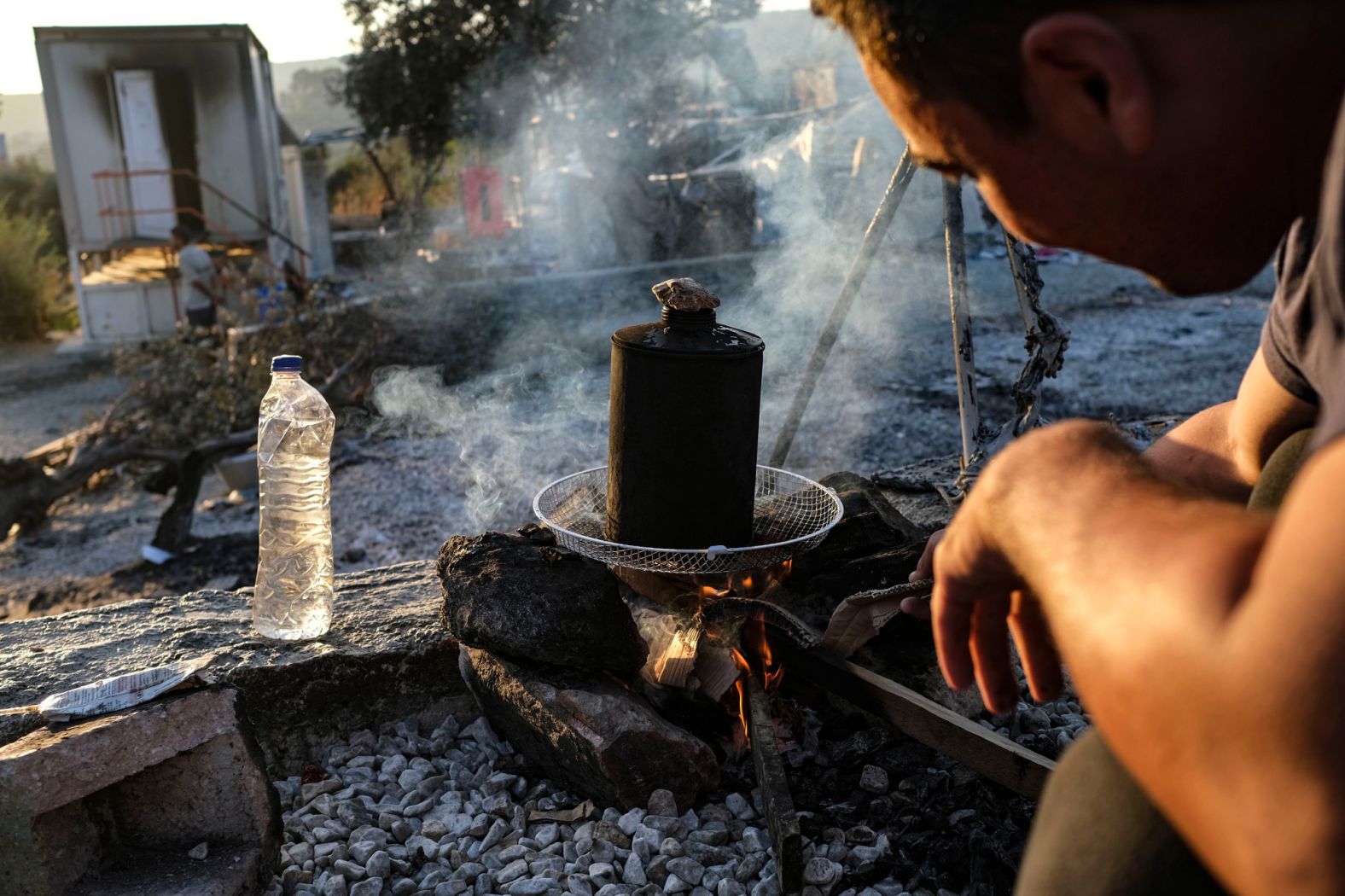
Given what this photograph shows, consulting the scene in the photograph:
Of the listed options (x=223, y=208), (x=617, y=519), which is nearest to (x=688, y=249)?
(x=223, y=208)

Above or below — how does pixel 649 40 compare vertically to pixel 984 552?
above

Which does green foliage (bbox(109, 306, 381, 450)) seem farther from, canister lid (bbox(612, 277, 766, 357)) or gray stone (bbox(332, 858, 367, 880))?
gray stone (bbox(332, 858, 367, 880))

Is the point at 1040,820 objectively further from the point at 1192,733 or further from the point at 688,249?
the point at 688,249

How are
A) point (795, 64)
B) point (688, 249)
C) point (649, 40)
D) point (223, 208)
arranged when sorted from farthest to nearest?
point (795, 64)
point (223, 208)
point (649, 40)
point (688, 249)

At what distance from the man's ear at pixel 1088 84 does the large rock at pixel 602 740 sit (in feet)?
6.95

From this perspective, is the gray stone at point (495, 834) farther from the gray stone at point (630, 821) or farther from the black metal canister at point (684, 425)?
the black metal canister at point (684, 425)

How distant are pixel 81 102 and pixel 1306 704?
20.2 meters

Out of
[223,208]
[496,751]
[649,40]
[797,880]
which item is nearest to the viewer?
[797,880]

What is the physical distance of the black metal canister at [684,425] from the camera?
3.12m

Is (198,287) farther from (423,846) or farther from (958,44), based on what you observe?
(958,44)

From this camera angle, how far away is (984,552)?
1.14 m

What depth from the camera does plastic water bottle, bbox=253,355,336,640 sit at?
3.47 metres

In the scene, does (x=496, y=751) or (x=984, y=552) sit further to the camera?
(x=496, y=751)

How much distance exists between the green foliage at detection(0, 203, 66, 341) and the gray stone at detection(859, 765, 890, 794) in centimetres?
1864
